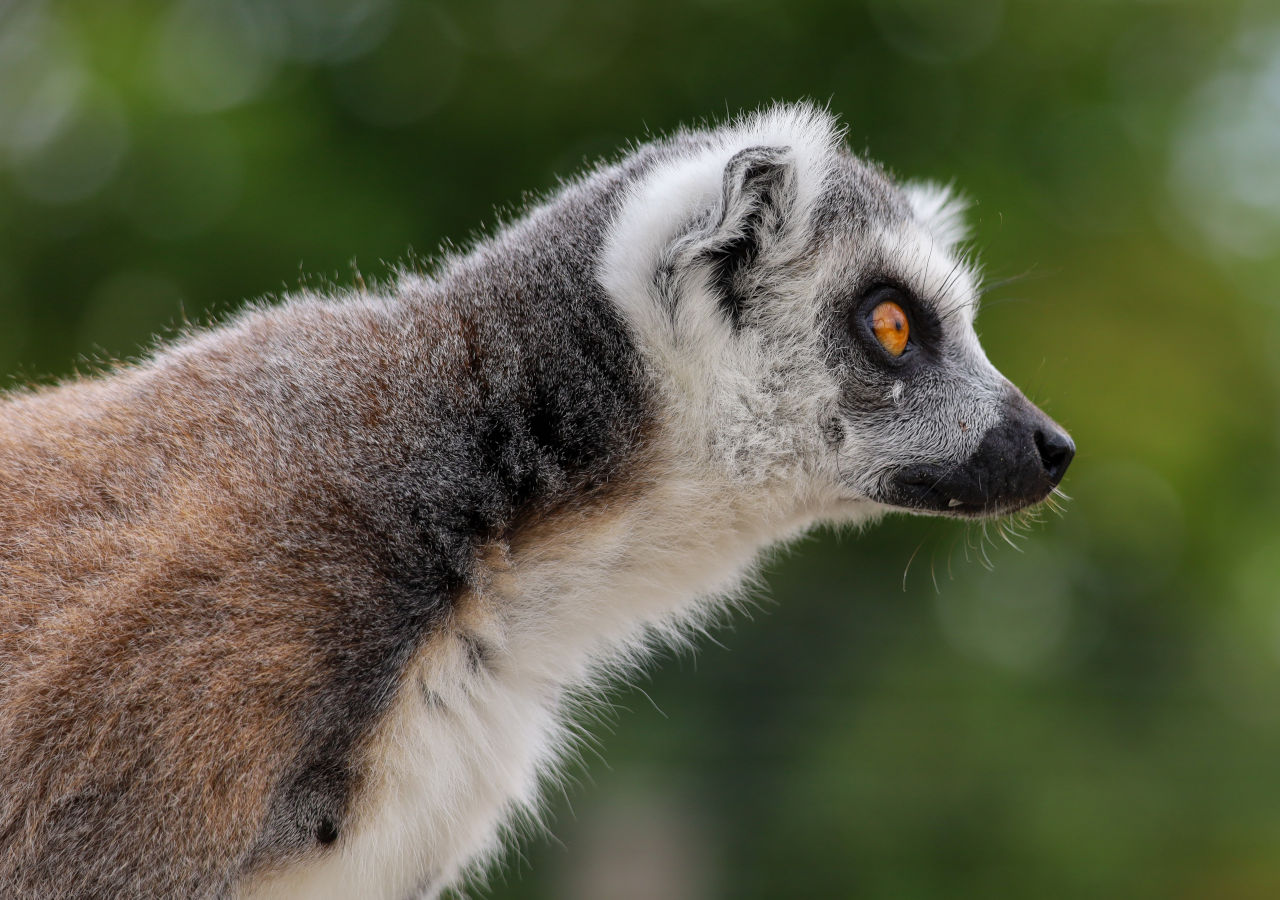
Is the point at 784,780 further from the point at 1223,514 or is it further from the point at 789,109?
the point at 789,109

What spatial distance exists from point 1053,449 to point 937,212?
1.30 metres

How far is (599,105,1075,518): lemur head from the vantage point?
3143 mm

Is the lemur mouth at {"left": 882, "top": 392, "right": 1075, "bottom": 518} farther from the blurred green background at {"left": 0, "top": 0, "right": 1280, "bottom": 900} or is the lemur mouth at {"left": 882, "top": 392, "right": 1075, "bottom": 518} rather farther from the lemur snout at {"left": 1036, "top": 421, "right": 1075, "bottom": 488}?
the blurred green background at {"left": 0, "top": 0, "right": 1280, "bottom": 900}

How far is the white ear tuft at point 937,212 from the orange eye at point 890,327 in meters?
0.70

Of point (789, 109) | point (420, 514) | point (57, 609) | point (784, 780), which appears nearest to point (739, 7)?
point (789, 109)

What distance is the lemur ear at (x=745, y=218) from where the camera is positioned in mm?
3098

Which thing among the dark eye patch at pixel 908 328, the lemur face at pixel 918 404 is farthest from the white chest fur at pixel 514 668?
the dark eye patch at pixel 908 328

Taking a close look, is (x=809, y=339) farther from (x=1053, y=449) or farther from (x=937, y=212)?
(x=937, y=212)

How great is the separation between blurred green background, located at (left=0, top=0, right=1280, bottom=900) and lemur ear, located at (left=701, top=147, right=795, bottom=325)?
12.4ft

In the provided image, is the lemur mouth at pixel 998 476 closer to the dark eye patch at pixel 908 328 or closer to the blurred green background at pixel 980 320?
the dark eye patch at pixel 908 328

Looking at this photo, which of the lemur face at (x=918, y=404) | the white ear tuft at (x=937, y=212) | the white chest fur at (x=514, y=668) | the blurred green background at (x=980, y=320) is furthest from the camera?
the blurred green background at (x=980, y=320)

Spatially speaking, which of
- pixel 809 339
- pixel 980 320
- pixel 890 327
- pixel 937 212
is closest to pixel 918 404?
pixel 890 327

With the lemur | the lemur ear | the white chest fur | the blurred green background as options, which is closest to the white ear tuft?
the lemur

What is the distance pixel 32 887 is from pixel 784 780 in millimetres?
5369
